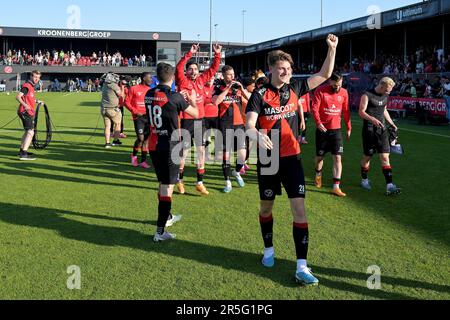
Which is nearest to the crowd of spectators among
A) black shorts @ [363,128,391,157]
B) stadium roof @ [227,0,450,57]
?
stadium roof @ [227,0,450,57]

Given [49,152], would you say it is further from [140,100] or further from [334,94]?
[334,94]

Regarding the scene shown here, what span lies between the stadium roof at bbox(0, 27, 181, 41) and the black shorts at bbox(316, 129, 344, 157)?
57311 millimetres

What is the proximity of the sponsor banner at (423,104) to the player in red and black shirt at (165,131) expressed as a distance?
16.5m

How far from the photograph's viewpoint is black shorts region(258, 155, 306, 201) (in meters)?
4.39

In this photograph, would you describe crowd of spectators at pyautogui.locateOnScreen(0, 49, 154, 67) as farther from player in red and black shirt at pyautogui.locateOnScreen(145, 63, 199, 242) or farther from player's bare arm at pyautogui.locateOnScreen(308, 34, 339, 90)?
player's bare arm at pyautogui.locateOnScreen(308, 34, 339, 90)

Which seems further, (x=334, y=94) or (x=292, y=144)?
(x=334, y=94)

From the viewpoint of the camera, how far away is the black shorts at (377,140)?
306 inches

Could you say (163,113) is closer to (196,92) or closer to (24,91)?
(196,92)

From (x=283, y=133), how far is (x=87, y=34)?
201ft

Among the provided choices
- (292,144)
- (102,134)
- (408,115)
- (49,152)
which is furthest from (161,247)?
(408,115)
